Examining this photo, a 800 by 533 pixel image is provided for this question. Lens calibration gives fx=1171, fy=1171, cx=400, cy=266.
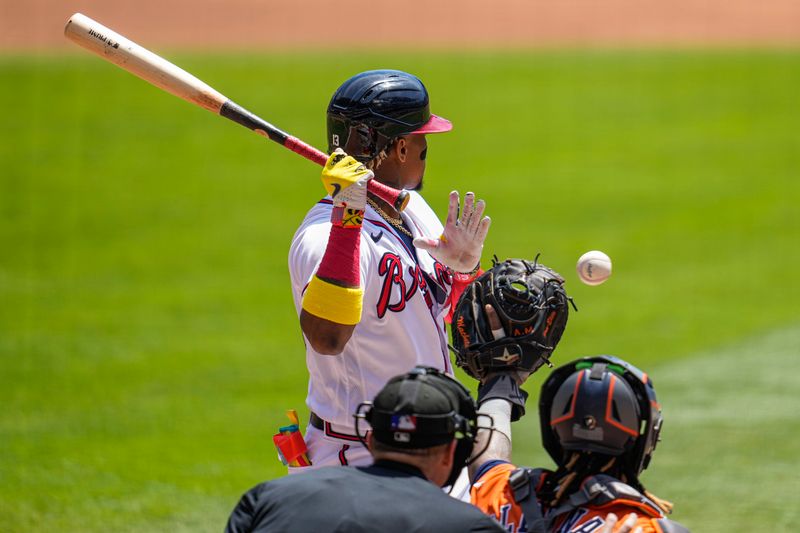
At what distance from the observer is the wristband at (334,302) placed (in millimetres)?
3805

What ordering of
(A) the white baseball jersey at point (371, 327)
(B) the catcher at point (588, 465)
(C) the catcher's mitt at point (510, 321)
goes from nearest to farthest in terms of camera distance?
1. (B) the catcher at point (588, 465)
2. (C) the catcher's mitt at point (510, 321)
3. (A) the white baseball jersey at point (371, 327)

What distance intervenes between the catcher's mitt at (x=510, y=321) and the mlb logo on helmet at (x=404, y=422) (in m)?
0.82

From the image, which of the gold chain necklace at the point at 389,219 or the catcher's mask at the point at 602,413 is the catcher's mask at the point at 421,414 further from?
the gold chain necklace at the point at 389,219

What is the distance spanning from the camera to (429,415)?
10.3 ft

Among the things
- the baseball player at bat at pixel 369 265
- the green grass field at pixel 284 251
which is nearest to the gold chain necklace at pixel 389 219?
the baseball player at bat at pixel 369 265

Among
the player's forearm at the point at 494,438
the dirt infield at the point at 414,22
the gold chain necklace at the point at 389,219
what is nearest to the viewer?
the player's forearm at the point at 494,438

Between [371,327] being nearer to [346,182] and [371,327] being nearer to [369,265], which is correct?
[369,265]

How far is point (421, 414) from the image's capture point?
3.13m

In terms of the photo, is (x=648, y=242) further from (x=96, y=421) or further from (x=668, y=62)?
(x=668, y=62)

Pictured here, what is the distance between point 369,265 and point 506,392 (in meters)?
0.68

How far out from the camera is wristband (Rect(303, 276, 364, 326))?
3805 millimetres

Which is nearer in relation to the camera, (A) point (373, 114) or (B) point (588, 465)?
(B) point (588, 465)

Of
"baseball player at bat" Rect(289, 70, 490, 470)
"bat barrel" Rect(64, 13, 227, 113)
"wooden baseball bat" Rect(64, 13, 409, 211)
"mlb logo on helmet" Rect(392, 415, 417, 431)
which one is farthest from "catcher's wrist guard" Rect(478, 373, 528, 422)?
"bat barrel" Rect(64, 13, 227, 113)

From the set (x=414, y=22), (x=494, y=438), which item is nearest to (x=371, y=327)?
(x=494, y=438)
